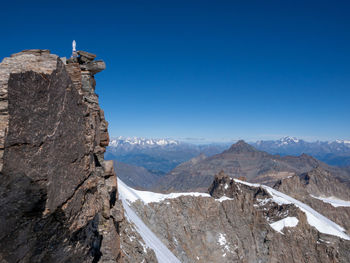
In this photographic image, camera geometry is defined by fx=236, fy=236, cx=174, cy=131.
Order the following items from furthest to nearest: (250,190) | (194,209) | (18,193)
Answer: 1. (250,190)
2. (194,209)
3. (18,193)

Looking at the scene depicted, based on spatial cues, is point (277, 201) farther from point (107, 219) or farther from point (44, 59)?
point (44, 59)

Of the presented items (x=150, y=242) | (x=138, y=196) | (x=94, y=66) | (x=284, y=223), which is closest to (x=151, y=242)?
(x=150, y=242)

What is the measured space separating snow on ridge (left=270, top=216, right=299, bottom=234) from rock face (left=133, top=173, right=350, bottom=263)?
1.51 ft

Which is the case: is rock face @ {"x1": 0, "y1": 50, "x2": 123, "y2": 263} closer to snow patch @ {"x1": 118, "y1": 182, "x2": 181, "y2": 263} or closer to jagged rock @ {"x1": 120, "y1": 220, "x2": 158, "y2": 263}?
jagged rock @ {"x1": 120, "y1": 220, "x2": 158, "y2": 263}

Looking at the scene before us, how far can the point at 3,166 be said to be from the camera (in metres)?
7.36

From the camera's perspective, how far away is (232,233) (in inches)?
3573

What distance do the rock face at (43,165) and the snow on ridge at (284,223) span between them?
111871 millimetres

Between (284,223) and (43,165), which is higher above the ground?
(43,165)

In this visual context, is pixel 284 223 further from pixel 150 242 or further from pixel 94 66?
pixel 94 66

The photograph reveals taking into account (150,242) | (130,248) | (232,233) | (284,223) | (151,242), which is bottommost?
(284,223)

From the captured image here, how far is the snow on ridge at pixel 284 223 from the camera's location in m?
105

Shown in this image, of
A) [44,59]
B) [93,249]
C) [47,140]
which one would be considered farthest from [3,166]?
[93,249]

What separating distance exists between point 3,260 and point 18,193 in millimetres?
2195

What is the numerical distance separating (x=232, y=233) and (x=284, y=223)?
32402mm
